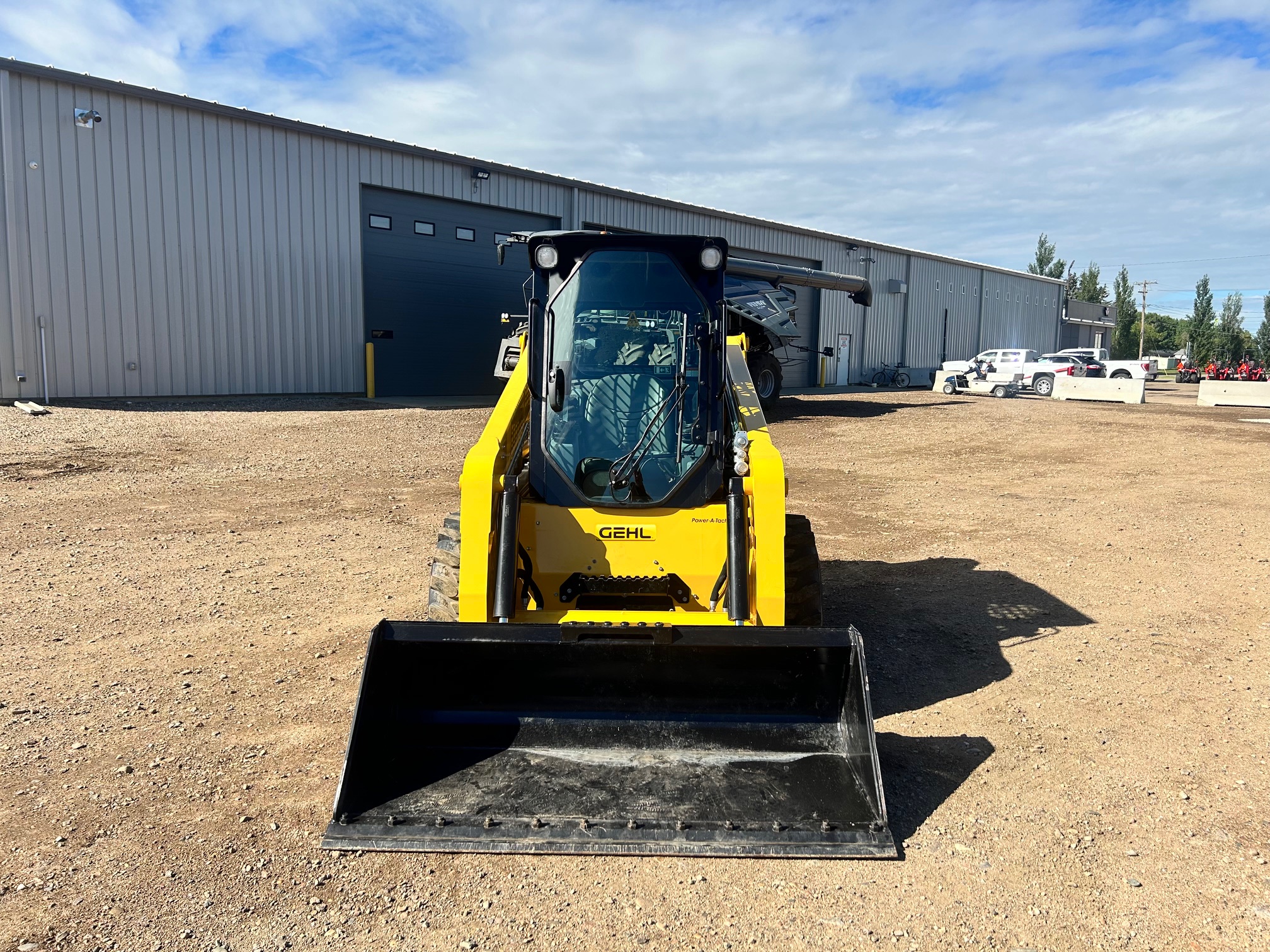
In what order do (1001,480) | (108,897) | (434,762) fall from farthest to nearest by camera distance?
(1001,480) < (434,762) < (108,897)

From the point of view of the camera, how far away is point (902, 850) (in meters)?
3.48

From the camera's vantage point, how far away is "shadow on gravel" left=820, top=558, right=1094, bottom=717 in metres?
5.26

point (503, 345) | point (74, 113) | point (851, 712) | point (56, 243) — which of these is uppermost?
point (74, 113)

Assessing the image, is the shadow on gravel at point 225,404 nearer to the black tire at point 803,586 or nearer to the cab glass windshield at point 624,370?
the cab glass windshield at point 624,370

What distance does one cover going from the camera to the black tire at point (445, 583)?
5.06 metres

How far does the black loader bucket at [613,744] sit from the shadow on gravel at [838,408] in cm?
1558

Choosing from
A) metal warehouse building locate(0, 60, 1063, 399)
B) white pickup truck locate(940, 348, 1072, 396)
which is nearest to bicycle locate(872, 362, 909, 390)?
white pickup truck locate(940, 348, 1072, 396)

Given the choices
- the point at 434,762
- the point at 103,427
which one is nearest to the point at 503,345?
the point at 103,427

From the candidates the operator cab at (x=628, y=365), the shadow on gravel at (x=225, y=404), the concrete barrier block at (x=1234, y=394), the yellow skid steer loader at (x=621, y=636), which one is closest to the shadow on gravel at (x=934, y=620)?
the yellow skid steer loader at (x=621, y=636)

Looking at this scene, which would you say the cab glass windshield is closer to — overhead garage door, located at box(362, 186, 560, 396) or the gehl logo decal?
the gehl logo decal

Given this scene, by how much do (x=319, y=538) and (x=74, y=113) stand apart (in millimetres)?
12270

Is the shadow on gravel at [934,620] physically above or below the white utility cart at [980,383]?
below

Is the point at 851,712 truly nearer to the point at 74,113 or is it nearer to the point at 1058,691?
the point at 1058,691

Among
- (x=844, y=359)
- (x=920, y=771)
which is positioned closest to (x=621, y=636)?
(x=920, y=771)
